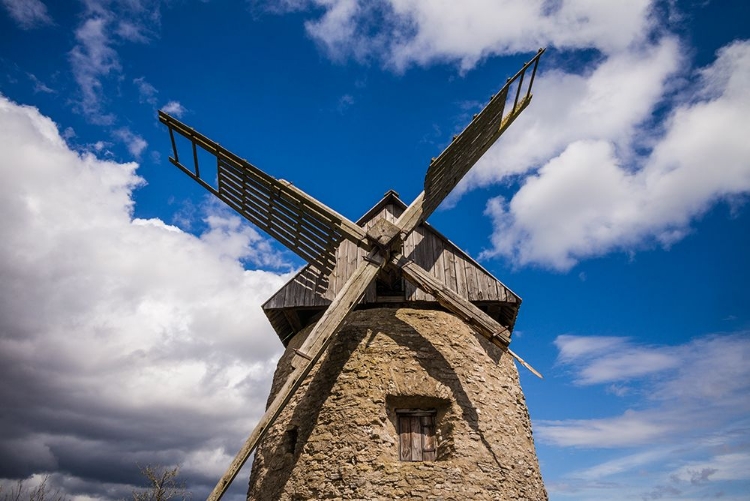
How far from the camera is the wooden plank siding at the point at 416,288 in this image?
9867mm

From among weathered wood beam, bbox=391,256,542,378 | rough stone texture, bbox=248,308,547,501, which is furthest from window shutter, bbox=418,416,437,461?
weathered wood beam, bbox=391,256,542,378

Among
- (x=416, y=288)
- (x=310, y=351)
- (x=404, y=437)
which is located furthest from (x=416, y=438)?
(x=416, y=288)

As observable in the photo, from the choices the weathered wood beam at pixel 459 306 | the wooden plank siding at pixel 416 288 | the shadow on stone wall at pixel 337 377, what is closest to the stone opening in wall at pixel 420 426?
the shadow on stone wall at pixel 337 377

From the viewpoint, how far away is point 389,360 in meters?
8.66

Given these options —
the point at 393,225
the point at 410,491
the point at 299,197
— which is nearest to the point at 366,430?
the point at 410,491

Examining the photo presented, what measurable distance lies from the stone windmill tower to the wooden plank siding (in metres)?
0.02

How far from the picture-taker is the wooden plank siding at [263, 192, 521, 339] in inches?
388

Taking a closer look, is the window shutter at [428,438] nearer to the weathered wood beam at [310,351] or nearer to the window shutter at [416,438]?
the window shutter at [416,438]

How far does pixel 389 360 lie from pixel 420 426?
1136 millimetres

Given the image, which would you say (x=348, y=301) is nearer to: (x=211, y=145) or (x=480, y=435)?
(x=480, y=435)

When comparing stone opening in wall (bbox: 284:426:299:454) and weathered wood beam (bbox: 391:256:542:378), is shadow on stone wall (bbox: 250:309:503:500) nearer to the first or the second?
stone opening in wall (bbox: 284:426:299:454)

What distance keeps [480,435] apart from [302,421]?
2.82 metres

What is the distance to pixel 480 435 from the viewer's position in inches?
322

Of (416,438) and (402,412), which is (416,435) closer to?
(416,438)
